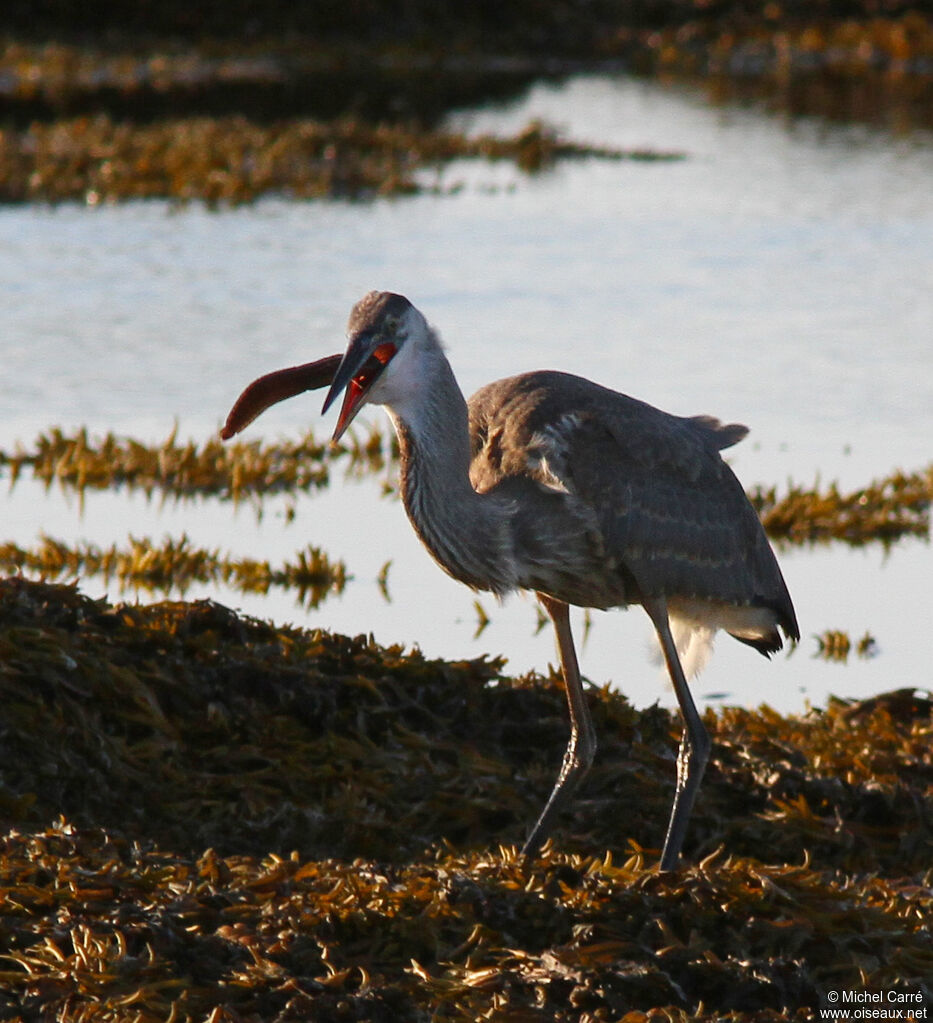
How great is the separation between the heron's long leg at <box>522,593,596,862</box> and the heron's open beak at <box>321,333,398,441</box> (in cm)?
113

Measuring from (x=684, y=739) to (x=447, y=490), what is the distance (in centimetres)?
122

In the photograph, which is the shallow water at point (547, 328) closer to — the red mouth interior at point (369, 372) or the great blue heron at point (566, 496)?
the great blue heron at point (566, 496)

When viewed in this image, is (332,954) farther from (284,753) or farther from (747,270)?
(747,270)

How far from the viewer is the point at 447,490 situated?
5.21m

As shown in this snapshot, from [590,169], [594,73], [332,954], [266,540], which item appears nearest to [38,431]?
[266,540]

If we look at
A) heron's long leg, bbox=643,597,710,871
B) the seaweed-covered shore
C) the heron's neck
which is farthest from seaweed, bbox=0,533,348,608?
the heron's neck

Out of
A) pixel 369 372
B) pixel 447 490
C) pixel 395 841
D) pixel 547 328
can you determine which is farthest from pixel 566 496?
pixel 547 328

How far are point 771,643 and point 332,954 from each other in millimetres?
2464

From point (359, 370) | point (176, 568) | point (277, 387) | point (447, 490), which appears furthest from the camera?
point (176, 568)

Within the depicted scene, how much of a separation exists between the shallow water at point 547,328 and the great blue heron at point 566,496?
1.40 meters

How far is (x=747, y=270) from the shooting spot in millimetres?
16125

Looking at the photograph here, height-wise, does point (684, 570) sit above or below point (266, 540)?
above

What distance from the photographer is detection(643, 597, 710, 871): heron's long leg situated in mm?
5719

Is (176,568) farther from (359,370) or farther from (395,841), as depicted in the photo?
(359,370)
